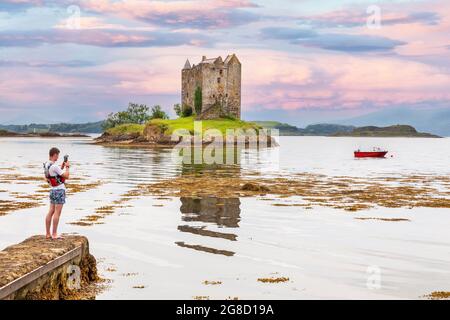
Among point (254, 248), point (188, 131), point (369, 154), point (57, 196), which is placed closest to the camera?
point (57, 196)

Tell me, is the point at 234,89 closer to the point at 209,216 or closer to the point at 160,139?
the point at 160,139

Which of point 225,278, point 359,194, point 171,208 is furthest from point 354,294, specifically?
point 359,194

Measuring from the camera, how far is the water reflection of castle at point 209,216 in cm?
2359

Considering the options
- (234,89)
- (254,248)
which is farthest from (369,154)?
(254,248)

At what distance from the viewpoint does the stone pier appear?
12.9 metres

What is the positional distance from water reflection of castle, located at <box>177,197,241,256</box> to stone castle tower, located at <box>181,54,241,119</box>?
149 metres

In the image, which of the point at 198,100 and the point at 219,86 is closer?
the point at 219,86

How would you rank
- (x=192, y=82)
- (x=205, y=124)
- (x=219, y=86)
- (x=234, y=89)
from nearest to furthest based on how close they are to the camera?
(x=205, y=124) < (x=219, y=86) < (x=234, y=89) < (x=192, y=82)

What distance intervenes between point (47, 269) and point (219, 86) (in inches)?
6915

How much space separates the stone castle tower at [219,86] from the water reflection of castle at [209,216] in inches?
5878

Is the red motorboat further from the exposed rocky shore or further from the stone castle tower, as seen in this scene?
the stone castle tower

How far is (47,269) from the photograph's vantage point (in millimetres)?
14055

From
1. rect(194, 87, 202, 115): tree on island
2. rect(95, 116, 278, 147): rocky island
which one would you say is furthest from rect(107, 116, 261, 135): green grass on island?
rect(194, 87, 202, 115): tree on island

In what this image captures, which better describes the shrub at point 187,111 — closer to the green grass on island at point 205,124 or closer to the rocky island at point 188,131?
the rocky island at point 188,131
